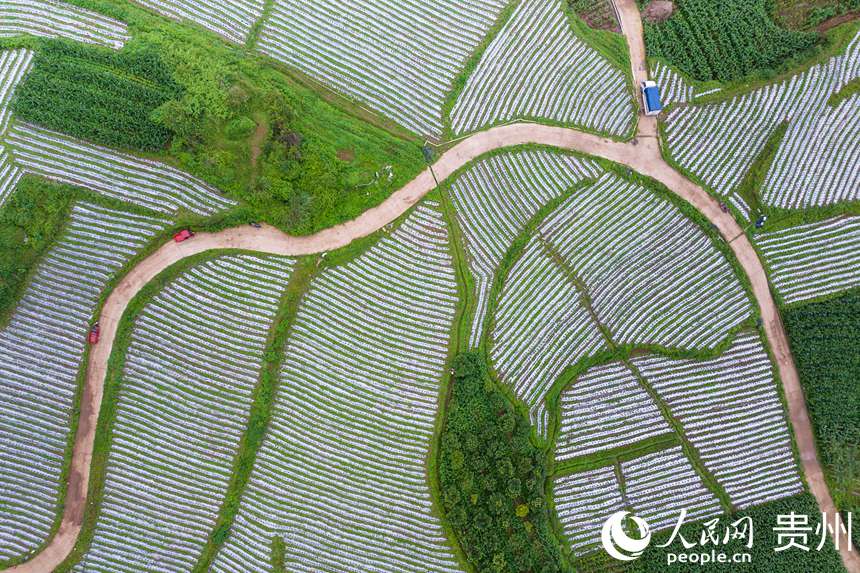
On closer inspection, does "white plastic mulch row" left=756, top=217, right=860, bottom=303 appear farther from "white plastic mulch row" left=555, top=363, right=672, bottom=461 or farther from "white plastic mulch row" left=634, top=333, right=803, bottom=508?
"white plastic mulch row" left=555, top=363, right=672, bottom=461

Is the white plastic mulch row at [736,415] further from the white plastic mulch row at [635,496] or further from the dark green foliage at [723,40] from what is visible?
the dark green foliage at [723,40]

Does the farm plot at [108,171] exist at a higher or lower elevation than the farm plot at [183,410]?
higher

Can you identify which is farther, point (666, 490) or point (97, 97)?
point (666, 490)

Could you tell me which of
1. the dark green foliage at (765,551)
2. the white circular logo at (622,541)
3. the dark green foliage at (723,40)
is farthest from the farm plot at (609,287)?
the dark green foliage at (765,551)

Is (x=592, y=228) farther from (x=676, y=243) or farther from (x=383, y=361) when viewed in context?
(x=383, y=361)

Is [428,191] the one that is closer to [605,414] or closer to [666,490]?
[605,414]

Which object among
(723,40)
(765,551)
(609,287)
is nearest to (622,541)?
(765,551)
